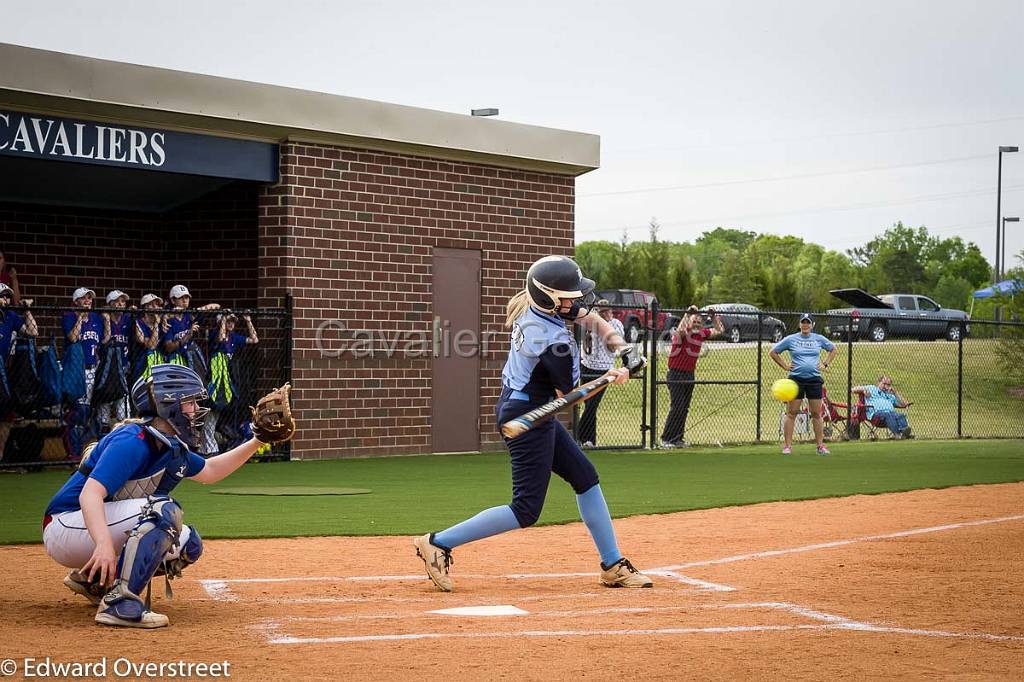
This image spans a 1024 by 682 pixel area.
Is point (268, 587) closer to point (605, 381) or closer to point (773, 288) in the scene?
point (605, 381)

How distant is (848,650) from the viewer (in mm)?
6246

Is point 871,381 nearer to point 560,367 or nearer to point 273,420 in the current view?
point 560,367

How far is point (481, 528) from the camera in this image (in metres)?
8.01

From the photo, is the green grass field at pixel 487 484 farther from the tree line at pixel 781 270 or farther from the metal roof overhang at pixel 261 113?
the tree line at pixel 781 270

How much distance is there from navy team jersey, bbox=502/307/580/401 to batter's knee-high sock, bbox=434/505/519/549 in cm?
75

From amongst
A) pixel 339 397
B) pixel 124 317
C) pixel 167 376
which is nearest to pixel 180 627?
pixel 167 376

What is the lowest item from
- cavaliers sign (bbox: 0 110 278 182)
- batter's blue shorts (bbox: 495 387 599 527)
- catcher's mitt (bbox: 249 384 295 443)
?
batter's blue shorts (bbox: 495 387 599 527)

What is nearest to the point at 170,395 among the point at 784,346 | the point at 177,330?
the point at 177,330

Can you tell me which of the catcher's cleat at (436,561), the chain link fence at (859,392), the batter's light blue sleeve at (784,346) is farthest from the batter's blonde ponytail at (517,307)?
the chain link fence at (859,392)

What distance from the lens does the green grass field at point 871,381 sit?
31.5m

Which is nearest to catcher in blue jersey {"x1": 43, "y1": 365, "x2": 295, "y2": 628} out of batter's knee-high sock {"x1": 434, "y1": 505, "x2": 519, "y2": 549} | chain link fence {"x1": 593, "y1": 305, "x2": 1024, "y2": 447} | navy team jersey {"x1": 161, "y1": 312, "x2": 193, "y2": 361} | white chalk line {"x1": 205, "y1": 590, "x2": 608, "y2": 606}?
white chalk line {"x1": 205, "y1": 590, "x2": 608, "y2": 606}

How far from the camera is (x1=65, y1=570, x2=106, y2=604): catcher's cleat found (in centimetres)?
707

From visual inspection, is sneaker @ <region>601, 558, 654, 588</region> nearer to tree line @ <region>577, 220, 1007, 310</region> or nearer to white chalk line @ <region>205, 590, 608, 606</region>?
white chalk line @ <region>205, 590, 608, 606</region>

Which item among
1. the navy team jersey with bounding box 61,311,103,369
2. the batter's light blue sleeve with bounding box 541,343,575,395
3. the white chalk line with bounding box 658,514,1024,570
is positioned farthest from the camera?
the navy team jersey with bounding box 61,311,103,369
